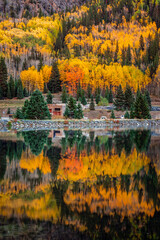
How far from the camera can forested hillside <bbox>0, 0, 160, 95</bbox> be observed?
110 meters

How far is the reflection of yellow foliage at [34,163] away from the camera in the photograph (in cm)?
1209

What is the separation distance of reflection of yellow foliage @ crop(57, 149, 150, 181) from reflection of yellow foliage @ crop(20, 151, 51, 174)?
1.78 feet

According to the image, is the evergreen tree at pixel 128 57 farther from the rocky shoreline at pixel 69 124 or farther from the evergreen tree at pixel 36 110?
the evergreen tree at pixel 36 110

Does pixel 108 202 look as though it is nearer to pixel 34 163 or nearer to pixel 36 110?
pixel 34 163

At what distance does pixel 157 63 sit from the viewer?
122 metres

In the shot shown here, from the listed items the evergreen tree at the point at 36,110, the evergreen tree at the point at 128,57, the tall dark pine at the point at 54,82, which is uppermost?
the evergreen tree at the point at 128,57

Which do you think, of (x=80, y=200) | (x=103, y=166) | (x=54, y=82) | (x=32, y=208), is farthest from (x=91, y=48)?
(x=32, y=208)

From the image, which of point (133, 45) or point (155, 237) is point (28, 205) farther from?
point (133, 45)

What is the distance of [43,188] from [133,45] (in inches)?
5481

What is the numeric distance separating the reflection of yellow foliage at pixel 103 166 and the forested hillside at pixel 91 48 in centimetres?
8588

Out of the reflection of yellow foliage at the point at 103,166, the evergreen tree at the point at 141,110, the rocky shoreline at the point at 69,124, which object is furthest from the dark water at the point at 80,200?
the evergreen tree at the point at 141,110

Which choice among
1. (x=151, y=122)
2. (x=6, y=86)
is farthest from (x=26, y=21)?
(x=151, y=122)

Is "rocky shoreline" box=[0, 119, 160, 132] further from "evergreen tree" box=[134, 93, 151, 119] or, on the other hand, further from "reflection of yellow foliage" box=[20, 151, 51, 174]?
"reflection of yellow foliage" box=[20, 151, 51, 174]

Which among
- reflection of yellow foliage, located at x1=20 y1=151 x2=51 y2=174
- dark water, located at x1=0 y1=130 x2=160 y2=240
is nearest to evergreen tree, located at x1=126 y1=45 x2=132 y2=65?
reflection of yellow foliage, located at x1=20 y1=151 x2=51 y2=174
